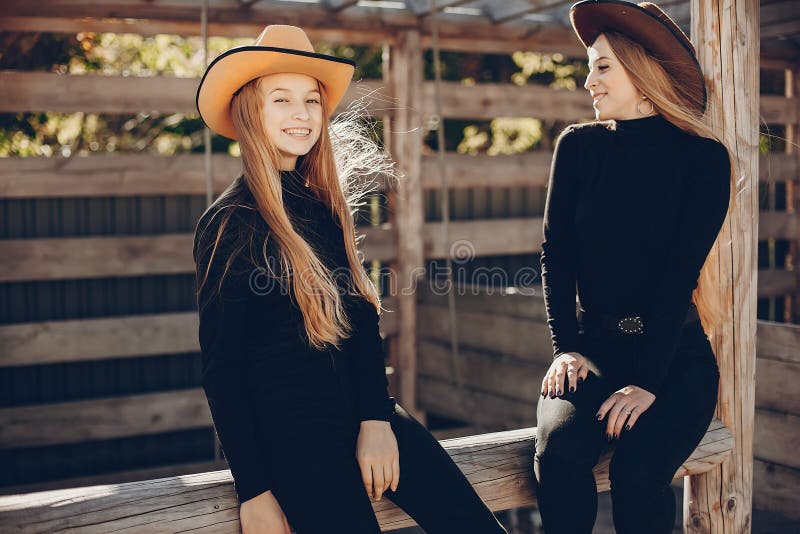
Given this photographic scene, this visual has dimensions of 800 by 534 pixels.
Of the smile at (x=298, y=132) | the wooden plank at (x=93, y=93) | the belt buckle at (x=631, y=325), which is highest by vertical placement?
the wooden plank at (x=93, y=93)

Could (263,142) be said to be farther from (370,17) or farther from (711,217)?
(370,17)

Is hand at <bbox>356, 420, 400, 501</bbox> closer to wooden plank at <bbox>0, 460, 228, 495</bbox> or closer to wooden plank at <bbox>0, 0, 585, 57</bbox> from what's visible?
wooden plank at <bbox>0, 460, 228, 495</bbox>

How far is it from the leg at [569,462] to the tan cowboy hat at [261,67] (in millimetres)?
1017

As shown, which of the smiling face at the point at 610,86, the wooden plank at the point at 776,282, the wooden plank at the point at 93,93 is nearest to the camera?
the smiling face at the point at 610,86

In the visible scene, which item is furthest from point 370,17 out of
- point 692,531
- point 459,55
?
point 692,531

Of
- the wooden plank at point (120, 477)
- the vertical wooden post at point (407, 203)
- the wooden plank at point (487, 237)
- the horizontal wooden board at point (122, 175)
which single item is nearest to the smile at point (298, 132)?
the horizontal wooden board at point (122, 175)

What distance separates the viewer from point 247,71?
81.9 inches

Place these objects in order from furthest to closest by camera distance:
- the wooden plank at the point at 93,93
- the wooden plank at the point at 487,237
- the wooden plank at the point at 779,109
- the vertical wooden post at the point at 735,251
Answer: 1. the wooden plank at the point at 779,109
2. the wooden plank at the point at 487,237
3. the wooden plank at the point at 93,93
4. the vertical wooden post at the point at 735,251

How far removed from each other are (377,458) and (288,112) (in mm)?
844

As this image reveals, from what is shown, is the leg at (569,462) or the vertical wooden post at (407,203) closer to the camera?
the leg at (569,462)

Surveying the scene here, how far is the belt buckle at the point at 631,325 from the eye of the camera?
7.61ft

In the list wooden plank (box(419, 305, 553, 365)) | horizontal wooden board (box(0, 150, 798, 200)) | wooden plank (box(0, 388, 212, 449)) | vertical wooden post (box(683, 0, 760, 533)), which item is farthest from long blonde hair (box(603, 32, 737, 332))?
wooden plank (box(0, 388, 212, 449))

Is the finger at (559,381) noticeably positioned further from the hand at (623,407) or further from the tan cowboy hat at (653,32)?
the tan cowboy hat at (653,32)

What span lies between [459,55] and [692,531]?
520cm
